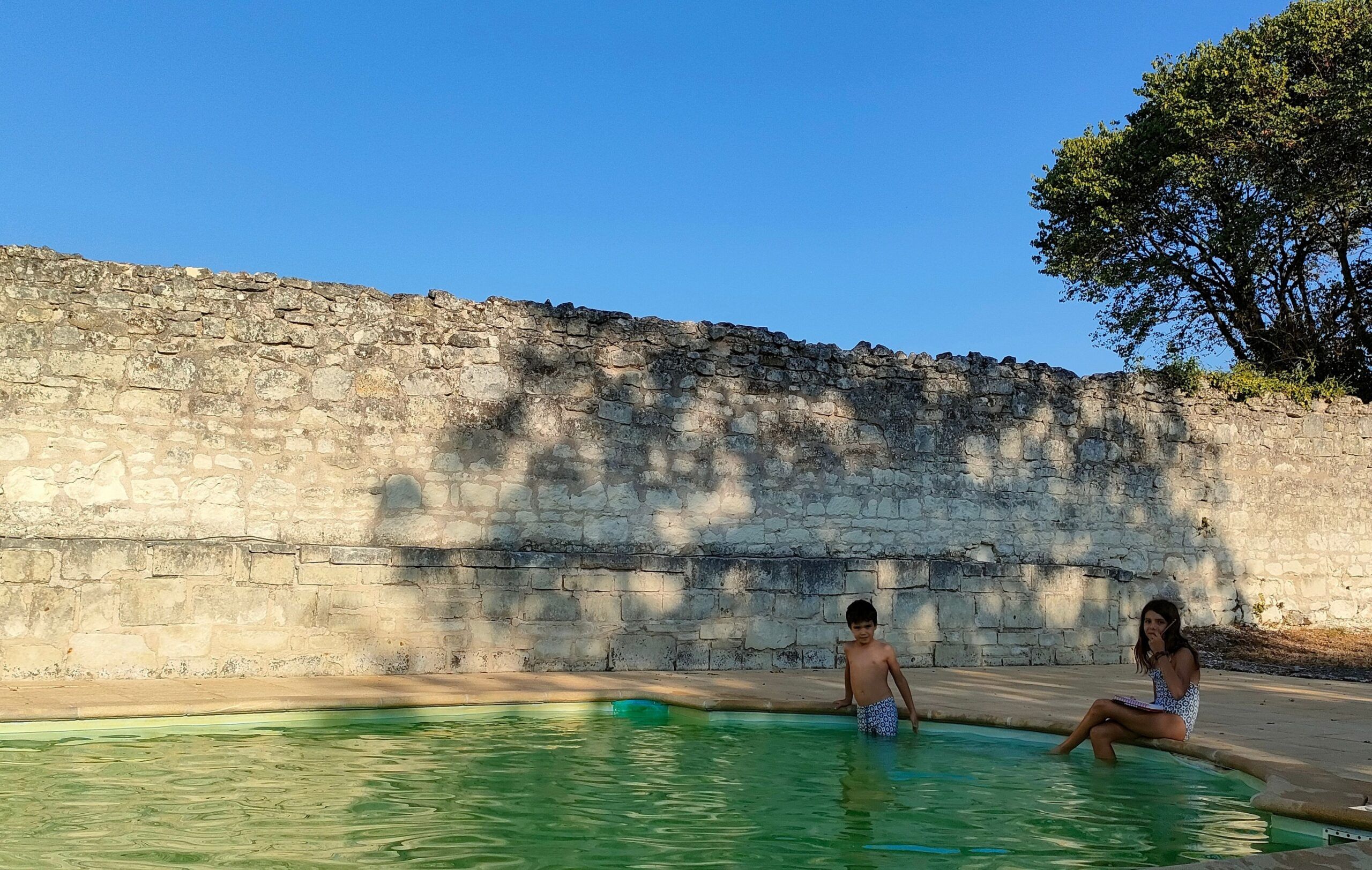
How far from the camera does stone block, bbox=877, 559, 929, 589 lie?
9.81m

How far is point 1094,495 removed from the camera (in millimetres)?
11719

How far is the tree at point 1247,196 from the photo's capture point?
15422mm

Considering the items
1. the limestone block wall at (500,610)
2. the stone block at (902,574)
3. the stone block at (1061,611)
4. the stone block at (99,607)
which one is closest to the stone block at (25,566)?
the limestone block wall at (500,610)

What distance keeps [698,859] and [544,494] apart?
229 inches

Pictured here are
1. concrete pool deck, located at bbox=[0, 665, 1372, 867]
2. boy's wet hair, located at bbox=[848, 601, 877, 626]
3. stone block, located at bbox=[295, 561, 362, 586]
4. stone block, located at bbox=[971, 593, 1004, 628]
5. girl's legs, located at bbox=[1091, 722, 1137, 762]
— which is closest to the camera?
concrete pool deck, located at bbox=[0, 665, 1372, 867]

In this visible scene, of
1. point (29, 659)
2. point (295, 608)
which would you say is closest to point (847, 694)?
point (295, 608)

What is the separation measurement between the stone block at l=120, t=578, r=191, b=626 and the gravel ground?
339 inches

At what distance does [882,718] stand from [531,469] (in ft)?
13.0

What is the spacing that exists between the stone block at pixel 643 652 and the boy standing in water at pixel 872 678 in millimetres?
2778

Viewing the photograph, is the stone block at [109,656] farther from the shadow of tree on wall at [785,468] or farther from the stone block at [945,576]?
the stone block at [945,576]

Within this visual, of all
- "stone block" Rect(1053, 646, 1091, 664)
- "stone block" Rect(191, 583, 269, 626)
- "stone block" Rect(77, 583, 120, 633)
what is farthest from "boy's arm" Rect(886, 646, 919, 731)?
"stone block" Rect(77, 583, 120, 633)

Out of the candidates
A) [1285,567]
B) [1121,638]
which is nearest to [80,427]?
[1121,638]

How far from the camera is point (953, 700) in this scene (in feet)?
24.4

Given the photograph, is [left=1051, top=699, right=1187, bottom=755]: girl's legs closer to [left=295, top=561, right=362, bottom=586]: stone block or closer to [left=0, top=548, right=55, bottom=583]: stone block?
[left=295, top=561, right=362, bottom=586]: stone block
